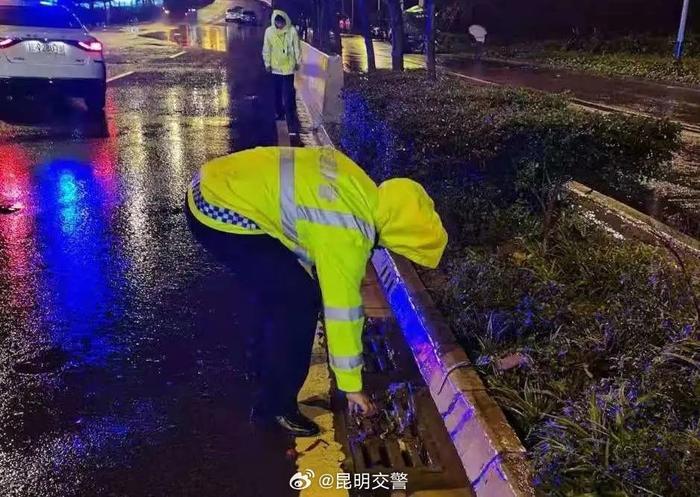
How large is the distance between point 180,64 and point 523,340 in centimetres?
1998

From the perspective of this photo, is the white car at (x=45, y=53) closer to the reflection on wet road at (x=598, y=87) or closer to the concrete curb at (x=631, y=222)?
the concrete curb at (x=631, y=222)

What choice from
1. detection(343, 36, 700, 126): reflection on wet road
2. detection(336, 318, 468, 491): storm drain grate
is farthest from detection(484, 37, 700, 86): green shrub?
detection(336, 318, 468, 491): storm drain grate

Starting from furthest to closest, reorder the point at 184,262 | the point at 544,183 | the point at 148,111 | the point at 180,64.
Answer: the point at 180,64
the point at 148,111
the point at 184,262
the point at 544,183

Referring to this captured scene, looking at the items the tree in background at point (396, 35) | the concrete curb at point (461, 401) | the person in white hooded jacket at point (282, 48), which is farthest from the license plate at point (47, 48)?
the concrete curb at point (461, 401)

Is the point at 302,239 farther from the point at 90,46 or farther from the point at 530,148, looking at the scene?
the point at 90,46

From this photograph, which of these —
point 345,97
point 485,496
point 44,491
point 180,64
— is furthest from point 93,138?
point 180,64

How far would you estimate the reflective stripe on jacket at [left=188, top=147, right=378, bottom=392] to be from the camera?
2.47 m

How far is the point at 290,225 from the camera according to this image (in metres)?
2.70

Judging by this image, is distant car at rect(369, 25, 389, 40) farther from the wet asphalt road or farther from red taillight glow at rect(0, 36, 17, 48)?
the wet asphalt road

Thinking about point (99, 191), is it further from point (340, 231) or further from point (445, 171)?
point (340, 231)

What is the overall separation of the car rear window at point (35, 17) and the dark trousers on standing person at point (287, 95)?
3279mm

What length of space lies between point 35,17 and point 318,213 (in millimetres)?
10172

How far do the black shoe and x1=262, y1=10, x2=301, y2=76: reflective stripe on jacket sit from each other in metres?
8.15

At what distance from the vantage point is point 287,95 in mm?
11039
